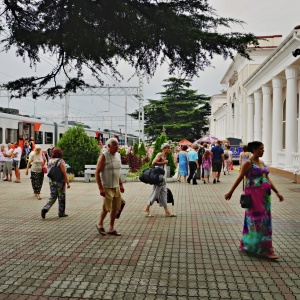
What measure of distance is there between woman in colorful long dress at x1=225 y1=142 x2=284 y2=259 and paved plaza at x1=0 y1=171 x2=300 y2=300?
0.56 ft

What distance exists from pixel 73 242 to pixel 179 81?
292cm

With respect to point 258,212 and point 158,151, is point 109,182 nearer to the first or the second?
point 258,212

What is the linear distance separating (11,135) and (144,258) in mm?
21584

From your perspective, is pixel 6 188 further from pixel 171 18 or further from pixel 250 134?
pixel 250 134

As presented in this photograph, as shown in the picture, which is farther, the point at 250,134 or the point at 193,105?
the point at 193,105

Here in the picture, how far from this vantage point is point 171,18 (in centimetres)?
496

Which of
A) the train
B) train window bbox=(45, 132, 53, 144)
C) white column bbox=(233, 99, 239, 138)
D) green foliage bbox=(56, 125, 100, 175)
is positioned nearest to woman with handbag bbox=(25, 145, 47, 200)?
green foliage bbox=(56, 125, 100, 175)

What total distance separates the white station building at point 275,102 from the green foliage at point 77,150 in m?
7.38

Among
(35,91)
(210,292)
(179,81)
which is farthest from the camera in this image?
(35,91)

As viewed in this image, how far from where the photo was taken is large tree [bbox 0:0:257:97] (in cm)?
494

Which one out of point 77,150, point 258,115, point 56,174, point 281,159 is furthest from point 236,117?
point 56,174

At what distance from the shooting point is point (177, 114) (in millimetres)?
63594

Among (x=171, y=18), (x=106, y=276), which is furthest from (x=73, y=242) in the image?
(x=171, y=18)

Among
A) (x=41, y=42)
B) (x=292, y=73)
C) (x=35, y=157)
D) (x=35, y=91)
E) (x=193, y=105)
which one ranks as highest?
(x=193, y=105)
